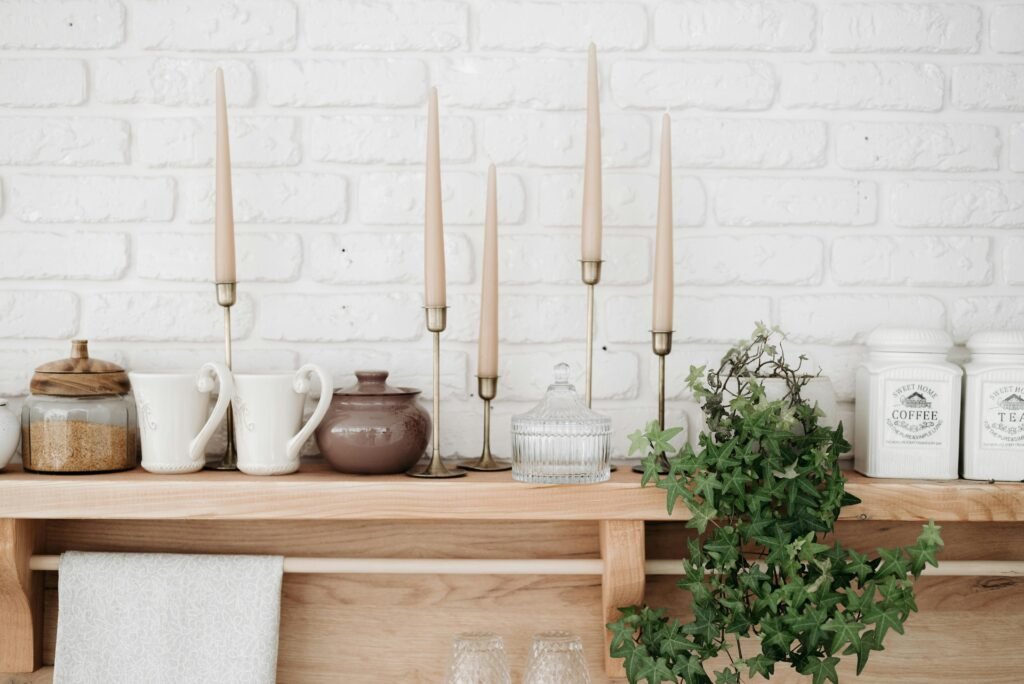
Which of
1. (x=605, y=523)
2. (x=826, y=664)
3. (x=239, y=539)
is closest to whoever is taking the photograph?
(x=826, y=664)

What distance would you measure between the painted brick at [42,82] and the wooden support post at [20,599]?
0.50 meters

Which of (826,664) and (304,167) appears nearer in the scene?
(826,664)

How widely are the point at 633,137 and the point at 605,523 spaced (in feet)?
1.53

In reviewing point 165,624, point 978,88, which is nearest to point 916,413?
point 978,88

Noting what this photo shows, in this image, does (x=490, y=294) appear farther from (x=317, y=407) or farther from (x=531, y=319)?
(x=317, y=407)

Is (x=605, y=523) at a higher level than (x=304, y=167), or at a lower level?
lower

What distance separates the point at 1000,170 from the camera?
3.83 feet

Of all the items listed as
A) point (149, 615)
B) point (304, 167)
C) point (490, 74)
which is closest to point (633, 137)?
point (490, 74)

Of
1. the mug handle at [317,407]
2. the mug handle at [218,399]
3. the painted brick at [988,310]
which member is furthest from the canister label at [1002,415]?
the mug handle at [218,399]

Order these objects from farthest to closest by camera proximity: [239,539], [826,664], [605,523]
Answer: [239,539]
[605,523]
[826,664]

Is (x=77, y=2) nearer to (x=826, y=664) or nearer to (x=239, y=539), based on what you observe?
(x=239, y=539)

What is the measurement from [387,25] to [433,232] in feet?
0.97

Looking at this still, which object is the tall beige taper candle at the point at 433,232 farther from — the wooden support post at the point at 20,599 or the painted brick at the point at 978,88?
the painted brick at the point at 978,88

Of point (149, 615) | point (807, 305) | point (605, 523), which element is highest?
point (807, 305)
